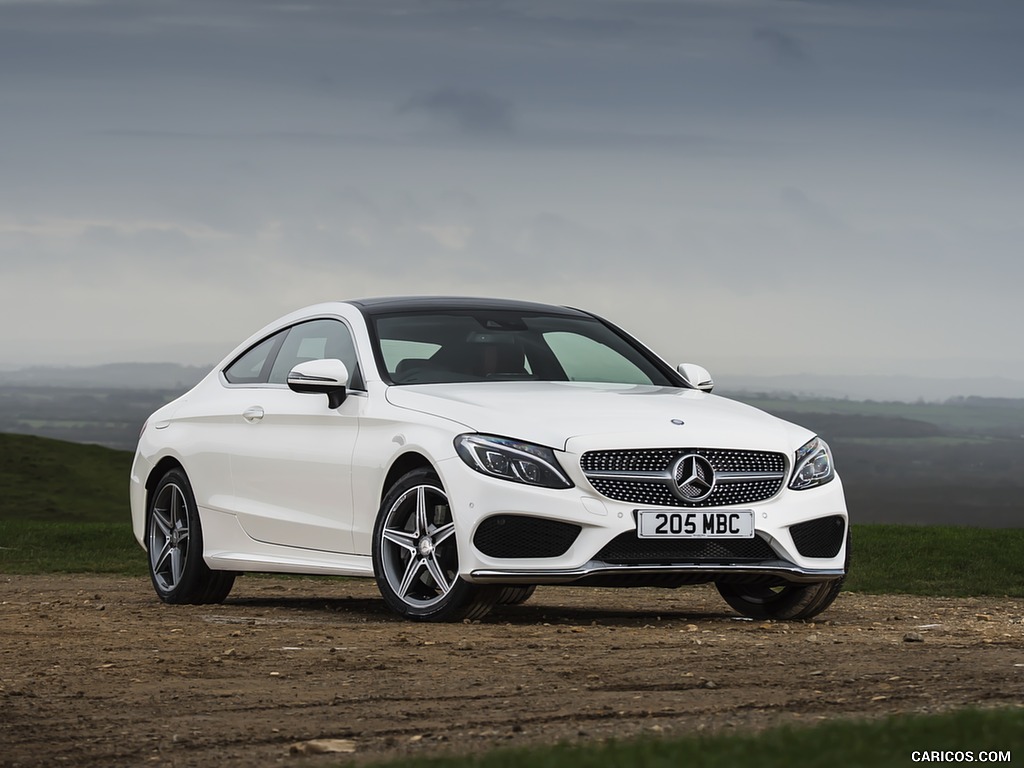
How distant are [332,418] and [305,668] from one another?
270 centimetres

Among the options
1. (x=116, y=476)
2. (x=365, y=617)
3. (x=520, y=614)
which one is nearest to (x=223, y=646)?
(x=365, y=617)

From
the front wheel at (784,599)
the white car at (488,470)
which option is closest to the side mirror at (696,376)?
the white car at (488,470)

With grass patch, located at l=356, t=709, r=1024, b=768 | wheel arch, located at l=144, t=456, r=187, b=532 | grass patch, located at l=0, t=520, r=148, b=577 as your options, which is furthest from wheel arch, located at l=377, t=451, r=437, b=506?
grass patch, located at l=0, t=520, r=148, b=577

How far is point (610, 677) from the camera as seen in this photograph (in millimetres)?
6395

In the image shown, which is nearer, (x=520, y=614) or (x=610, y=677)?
(x=610, y=677)

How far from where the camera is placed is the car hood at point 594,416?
8227 mm

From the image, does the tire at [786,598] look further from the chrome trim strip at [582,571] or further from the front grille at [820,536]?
the chrome trim strip at [582,571]

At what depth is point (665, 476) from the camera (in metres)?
8.25

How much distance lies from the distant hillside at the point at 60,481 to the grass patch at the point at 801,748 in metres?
24.2

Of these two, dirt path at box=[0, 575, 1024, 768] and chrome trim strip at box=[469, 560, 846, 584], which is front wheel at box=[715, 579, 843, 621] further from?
chrome trim strip at box=[469, 560, 846, 584]

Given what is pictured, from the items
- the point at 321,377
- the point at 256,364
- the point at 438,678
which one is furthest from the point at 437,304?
the point at 438,678

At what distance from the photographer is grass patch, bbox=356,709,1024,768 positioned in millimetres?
4176

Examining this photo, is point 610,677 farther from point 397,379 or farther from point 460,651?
point 397,379

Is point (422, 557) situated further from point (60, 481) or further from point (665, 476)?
point (60, 481)
